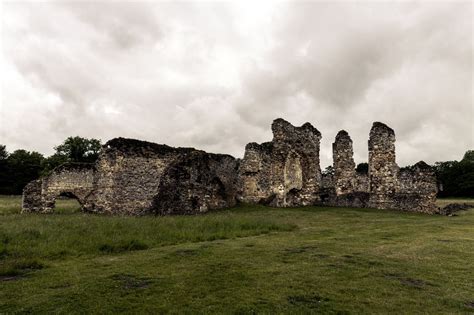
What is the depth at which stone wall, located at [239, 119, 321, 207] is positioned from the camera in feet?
98.1

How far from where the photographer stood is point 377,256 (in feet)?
32.3

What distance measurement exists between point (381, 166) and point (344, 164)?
3.71 metres

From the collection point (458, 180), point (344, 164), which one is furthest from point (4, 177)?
point (458, 180)

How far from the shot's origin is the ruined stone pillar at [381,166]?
27.1m

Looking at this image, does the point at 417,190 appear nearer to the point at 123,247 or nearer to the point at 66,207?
the point at 123,247

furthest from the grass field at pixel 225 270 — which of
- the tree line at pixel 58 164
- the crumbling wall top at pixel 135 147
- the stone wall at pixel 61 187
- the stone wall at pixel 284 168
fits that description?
the tree line at pixel 58 164

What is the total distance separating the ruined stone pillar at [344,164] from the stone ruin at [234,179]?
0.27ft

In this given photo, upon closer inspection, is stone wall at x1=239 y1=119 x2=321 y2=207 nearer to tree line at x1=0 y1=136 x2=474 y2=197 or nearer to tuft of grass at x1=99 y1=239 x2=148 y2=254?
tuft of grass at x1=99 y1=239 x2=148 y2=254

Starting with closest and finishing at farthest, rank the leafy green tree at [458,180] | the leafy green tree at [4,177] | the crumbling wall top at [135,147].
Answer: the crumbling wall top at [135,147] → the leafy green tree at [4,177] → the leafy green tree at [458,180]

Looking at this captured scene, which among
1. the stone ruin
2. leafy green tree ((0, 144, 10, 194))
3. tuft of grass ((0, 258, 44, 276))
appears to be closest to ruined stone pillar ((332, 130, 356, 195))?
the stone ruin

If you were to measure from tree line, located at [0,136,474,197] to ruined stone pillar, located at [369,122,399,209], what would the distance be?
4125 cm

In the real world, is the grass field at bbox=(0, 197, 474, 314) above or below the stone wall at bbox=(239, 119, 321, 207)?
below

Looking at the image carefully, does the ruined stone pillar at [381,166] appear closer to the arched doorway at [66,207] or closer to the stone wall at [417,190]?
the stone wall at [417,190]

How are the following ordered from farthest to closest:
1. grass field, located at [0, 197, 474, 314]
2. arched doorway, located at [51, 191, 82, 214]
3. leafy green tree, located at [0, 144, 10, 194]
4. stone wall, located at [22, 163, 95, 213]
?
leafy green tree, located at [0, 144, 10, 194]
arched doorway, located at [51, 191, 82, 214]
stone wall, located at [22, 163, 95, 213]
grass field, located at [0, 197, 474, 314]
